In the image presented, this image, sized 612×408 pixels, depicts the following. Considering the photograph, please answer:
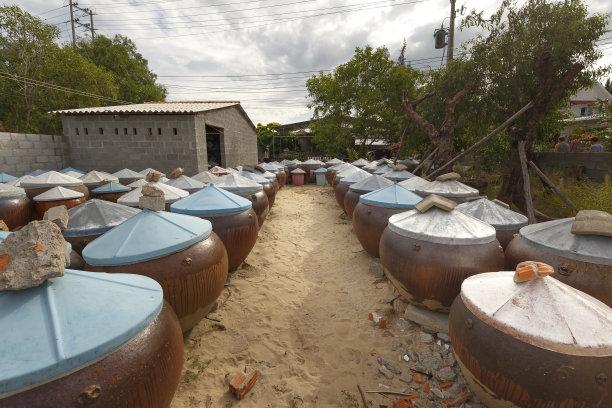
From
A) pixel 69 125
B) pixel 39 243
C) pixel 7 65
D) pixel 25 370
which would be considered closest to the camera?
pixel 25 370

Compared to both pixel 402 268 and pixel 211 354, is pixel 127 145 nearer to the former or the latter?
pixel 211 354

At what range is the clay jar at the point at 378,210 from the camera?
5121 mm

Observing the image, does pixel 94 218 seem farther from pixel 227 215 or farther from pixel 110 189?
pixel 110 189

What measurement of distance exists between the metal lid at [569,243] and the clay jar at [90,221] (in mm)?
5292

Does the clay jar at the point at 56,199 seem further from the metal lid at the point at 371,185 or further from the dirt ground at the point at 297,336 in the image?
the metal lid at the point at 371,185

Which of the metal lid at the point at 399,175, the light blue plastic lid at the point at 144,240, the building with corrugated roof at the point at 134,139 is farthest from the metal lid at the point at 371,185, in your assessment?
the building with corrugated roof at the point at 134,139

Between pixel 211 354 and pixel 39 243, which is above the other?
pixel 39 243

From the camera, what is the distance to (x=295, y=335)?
379cm

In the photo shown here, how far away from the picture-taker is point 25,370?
131cm

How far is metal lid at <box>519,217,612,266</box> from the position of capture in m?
2.69

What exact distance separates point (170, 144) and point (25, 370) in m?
11.9

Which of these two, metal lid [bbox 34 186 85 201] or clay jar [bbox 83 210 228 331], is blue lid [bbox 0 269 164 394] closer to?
clay jar [bbox 83 210 228 331]

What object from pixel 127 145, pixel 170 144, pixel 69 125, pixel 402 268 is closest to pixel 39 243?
pixel 402 268

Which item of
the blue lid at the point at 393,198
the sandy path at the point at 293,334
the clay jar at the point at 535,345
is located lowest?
the sandy path at the point at 293,334
